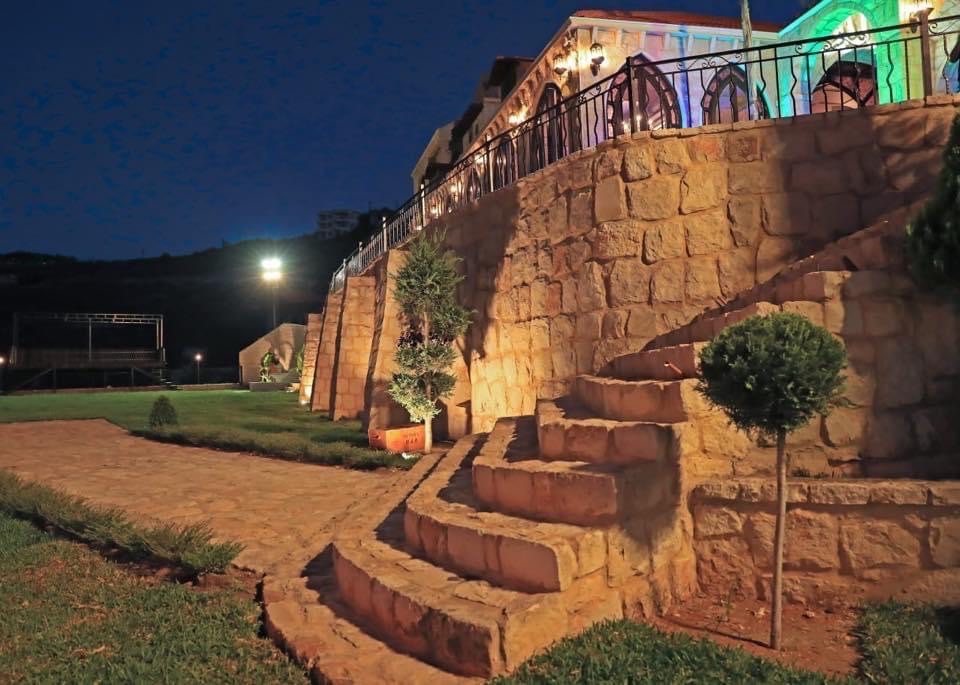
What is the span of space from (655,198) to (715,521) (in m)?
4.11

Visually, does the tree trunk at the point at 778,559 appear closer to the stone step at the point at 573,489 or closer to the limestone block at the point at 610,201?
the stone step at the point at 573,489

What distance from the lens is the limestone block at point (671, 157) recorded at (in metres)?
7.52

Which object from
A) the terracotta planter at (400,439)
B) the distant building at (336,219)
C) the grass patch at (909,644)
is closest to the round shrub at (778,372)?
the grass patch at (909,644)

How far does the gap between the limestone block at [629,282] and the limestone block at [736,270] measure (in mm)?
817

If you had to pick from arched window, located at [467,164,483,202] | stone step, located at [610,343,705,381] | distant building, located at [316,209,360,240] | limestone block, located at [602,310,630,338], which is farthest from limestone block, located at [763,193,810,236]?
distant building, located at [316,209,360,240]

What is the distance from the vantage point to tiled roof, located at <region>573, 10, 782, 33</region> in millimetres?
12595

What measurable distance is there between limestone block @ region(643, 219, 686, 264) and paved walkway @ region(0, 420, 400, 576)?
4.18 meters

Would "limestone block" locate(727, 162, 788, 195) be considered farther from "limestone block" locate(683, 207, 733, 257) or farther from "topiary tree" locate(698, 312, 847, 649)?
"topiary tree" locate(698, 312, 847, 649)

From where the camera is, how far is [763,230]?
23.9 ft

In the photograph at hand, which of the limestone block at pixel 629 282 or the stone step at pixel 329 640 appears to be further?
the limestone block at pixel 629 282

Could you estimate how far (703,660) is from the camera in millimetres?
3463

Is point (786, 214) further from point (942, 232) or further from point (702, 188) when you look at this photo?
point (942, 232)

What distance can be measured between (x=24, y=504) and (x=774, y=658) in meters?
8.19

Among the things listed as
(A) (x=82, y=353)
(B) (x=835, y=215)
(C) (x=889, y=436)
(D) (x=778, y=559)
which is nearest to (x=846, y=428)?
(C) (x=889, y=436)
